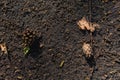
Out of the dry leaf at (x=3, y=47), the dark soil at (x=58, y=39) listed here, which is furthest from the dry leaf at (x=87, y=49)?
the dry leaf at (x=3, y=47)

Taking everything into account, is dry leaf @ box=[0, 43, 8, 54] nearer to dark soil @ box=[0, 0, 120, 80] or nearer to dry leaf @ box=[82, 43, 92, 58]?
dark soil @ box=[0, 0, 120, 80]

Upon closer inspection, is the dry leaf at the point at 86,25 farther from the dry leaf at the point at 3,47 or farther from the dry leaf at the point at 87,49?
the dry leaf at the point at 3,47

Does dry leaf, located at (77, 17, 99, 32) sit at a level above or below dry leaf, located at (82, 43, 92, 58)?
above

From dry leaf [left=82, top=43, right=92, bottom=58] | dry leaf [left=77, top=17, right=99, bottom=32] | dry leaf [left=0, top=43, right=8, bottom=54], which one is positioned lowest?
dry leaf [left=82, top=43, right=92, bottom=58]

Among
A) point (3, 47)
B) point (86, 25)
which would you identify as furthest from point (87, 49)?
point (3, 47)

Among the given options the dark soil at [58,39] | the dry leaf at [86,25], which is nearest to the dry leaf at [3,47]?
the dark soil at [58,39]

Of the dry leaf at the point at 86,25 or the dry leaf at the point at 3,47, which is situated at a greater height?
the dry leaf at the point at 86,25

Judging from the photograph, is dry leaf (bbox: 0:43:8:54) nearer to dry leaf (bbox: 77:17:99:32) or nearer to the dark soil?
the dark soil

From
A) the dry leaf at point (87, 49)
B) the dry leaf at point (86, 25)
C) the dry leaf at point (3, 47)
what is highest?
the dry leaf at point (86, 25)

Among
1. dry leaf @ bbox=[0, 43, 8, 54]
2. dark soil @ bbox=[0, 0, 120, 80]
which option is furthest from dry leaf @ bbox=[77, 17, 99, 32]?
dry leaf @ bbox=[0, 43, 8, 54]

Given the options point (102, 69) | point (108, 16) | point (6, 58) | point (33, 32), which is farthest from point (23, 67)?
point (108, 16)
